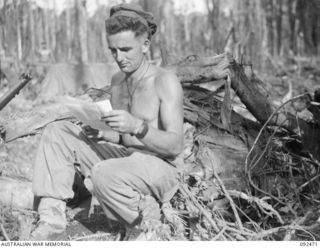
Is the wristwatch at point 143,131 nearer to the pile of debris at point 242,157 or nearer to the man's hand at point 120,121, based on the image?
the man's hand at point 120,121

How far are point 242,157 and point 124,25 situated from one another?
1466 mm

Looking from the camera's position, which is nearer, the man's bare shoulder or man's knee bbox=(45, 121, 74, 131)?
the man's bare shoulder

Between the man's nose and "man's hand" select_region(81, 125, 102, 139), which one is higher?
the man's nose

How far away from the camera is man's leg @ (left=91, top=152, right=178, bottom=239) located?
104 inches

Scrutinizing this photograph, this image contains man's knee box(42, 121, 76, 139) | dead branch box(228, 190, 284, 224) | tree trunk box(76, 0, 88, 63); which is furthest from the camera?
tree trunk box(76, 0, 88, 63)

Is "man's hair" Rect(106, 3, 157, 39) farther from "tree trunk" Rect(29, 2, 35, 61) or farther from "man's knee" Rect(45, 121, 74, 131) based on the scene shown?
"tree trunk" Rect(29, 2, 35, 61)

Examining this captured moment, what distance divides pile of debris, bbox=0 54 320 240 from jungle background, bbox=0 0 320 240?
1672 mm

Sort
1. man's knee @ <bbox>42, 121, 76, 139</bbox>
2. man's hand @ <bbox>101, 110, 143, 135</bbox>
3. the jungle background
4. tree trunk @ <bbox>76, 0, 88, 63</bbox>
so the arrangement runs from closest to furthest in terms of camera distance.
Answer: man's hand @ <bbox>101, 110, 143, 135</bbox>
man's knee @ <bbox>42, 121, 76, 139</bbox>
the jungle background
tree trunk @ <bbox>76, 0, 88, 63</bbox>

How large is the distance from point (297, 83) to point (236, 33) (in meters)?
1.59

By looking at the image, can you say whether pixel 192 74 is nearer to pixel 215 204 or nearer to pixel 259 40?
pixel 215 204

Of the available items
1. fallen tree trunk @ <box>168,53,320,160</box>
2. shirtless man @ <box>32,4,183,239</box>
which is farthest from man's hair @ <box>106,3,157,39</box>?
fallen tree trunk @ <box>168,53,320,160</box>

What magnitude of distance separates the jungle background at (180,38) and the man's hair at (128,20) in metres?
2.96

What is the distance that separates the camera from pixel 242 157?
3.77 meters

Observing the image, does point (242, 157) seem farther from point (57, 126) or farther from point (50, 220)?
point (50, 220)
